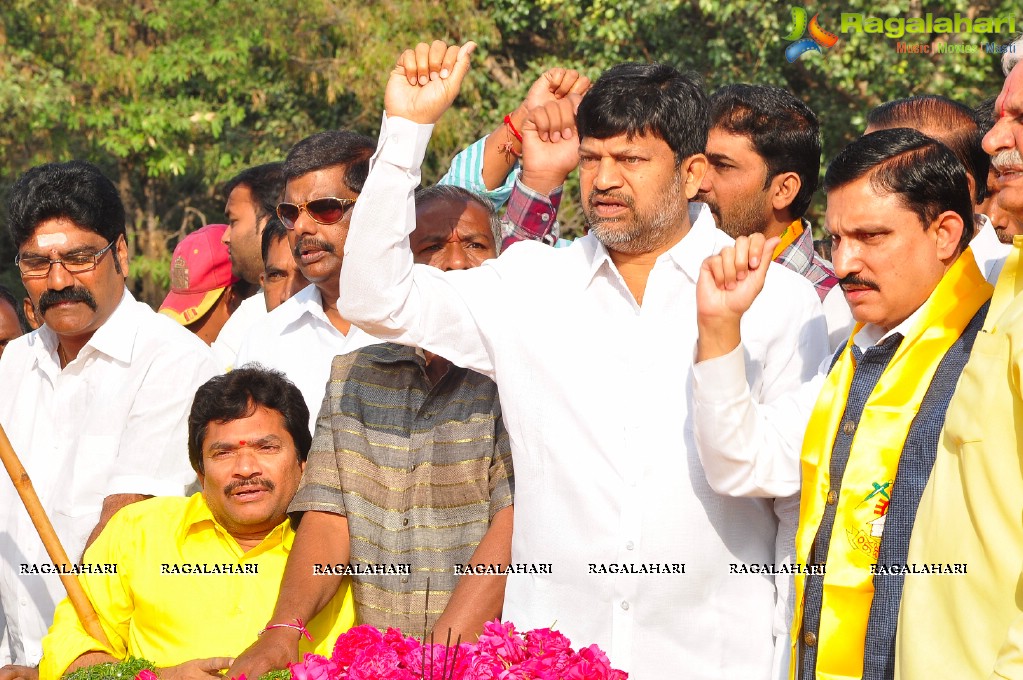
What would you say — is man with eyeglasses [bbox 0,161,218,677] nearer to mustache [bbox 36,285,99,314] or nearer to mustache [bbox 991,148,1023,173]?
mustache [bbox 36,285,99,314]

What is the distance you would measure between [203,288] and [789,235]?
335cm

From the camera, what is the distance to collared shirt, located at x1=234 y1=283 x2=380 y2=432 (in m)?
4.44

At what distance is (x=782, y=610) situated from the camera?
3279 millimetres

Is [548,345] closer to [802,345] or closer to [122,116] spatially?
[802,345]

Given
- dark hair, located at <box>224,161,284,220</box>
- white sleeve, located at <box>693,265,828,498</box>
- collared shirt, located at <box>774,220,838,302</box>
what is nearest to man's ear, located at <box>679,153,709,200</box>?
white sleeve, located at <box>693,265,828,498</box>

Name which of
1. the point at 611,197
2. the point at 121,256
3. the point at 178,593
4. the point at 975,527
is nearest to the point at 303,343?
the point at 121,256

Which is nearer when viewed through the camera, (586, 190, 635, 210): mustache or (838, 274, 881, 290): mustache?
(838, 274, 881, 290): mustache

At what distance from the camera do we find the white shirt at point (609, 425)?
3.22 m

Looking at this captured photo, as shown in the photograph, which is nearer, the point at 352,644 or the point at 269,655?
the point at 352,644

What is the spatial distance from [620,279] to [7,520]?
2.47 m

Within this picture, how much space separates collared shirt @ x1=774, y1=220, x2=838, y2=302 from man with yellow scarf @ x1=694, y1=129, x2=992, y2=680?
116cm

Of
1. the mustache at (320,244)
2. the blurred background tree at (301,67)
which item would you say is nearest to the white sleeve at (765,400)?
the mustache at (320,244)

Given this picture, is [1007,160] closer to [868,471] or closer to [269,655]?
[868,471]

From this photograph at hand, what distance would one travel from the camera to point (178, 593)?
3713 millimetres
